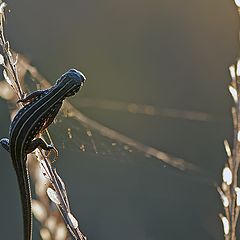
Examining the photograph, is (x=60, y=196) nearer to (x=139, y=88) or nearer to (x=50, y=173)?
(x=50, y=173)

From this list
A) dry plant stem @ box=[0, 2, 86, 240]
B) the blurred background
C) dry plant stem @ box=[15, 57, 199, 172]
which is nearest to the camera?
dry plant stem @ box=[0, 2, 86, 240]

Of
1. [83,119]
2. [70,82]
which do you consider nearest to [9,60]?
[70,82]

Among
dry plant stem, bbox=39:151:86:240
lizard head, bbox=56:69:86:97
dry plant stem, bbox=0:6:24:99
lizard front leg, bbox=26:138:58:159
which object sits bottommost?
dry plant stem, bbox=39:151:86:240

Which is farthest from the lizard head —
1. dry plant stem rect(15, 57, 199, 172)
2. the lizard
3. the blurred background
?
the blurred background

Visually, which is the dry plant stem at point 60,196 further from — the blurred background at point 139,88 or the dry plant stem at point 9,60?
the blurred background at point 139,88

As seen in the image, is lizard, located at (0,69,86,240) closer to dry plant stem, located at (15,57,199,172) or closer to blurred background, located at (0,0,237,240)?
dry plant stem, located at (15,57,199,172)

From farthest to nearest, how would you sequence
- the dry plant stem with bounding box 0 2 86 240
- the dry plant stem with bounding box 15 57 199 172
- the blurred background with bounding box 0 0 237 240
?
the blurred background with bounding box 0 0 237 240, the dry plant stem with bounding box 15 57 199 172, the dry plant stem with bounding box 0 2 86 240
